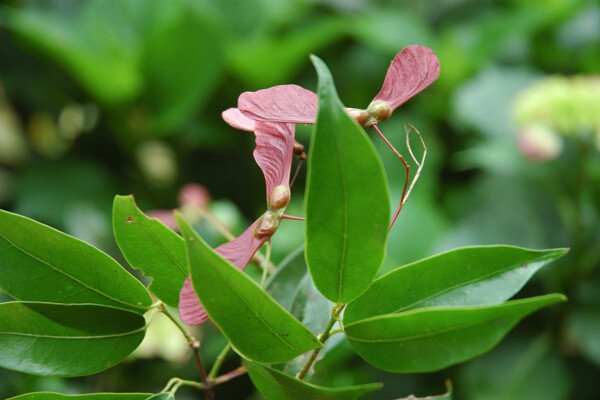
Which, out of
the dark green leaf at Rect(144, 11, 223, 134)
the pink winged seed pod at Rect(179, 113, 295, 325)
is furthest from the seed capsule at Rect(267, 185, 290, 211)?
the dark green leaf at Rect(144, 11, 223, 134)

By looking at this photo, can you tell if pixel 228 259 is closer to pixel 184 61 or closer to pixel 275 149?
pixel 275 149

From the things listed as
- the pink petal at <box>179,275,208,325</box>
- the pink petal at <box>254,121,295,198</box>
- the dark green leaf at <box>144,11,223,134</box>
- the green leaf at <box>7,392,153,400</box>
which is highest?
the dark green leaf at <box>144,11,223,134</box>

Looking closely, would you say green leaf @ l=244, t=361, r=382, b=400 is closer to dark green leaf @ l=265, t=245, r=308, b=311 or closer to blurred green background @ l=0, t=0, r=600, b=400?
dark green leaf @ l=265, t=245, r=308, b=311

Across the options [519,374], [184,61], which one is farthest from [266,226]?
[184,61]

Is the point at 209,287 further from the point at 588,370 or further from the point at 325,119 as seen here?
the point at 588,370

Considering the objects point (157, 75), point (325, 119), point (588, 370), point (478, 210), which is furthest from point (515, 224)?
point (325, 119)

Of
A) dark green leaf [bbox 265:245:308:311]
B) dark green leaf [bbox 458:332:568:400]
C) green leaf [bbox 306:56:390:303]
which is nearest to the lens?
green leaf [bbox 306:56:390:303]
